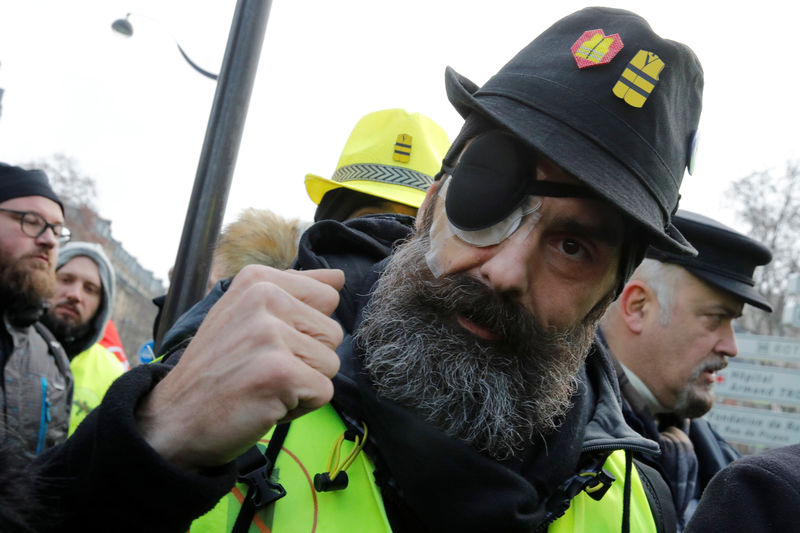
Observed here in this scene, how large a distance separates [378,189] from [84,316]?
287cm

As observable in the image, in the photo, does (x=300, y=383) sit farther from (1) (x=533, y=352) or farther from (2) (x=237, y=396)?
(1) (x=533, y=352)

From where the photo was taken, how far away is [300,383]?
110 centimetres

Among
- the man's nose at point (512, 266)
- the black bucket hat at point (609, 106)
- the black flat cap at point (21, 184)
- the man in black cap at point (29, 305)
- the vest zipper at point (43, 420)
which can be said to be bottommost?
the vest zipper at point (43, 420)

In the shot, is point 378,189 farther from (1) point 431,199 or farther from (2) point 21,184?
(2) point 21,184

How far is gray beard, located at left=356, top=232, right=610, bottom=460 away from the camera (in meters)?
1.67

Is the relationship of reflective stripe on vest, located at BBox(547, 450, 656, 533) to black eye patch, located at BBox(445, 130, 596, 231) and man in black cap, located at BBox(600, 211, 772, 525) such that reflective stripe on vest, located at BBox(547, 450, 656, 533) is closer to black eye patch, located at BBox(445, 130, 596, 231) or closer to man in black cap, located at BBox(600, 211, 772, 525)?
black eye patch, located at BBox(445, 130, 596, 231)

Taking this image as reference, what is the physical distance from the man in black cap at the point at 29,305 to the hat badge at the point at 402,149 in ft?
6.36

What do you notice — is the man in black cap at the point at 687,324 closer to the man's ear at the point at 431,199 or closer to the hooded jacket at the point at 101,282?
the man's ear at the point at 431,199

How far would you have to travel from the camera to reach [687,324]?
3463mm

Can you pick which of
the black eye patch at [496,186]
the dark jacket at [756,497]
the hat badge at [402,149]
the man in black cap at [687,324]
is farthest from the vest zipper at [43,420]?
the dark jacket at [756,497]

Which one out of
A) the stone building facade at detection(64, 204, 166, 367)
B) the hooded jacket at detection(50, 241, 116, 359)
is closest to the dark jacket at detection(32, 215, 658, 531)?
the hooded jacket at detection(50, 241, 116, 359)

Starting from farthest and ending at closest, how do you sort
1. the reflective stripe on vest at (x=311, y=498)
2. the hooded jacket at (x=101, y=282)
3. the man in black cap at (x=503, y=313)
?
the hooded jacket at (x=101, y=282) → the man in black cap at (x=503, y=313) → the reflective stripe on vest at (x=311, y=498)

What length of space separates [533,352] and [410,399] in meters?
0.37

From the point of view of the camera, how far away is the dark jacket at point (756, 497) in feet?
3.60
